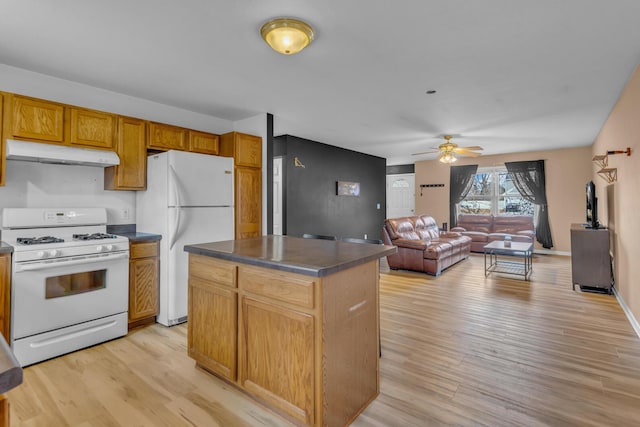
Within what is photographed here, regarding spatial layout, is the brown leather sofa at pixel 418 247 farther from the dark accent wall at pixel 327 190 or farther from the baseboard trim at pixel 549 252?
the baseboard trim at pixel 549 252

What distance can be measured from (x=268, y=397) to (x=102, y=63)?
2.98m

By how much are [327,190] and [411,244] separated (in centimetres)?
216

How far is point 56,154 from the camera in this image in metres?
2.77

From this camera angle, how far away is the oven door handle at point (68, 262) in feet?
7.89

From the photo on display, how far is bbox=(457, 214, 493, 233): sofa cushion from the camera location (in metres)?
7.72

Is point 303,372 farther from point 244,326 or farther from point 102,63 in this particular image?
point 102,63

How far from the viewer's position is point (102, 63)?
110 inches

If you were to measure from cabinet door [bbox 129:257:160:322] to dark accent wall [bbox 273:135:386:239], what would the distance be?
106 inches

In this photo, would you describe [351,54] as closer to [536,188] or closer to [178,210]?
[178,210]

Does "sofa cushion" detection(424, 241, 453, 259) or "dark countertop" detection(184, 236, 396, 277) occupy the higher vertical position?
"dark countertop" detection(184, 236, 396, 277)

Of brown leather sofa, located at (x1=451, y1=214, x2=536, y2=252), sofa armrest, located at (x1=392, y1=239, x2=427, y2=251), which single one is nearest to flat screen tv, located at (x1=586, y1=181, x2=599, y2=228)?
sofa armrest, located at (x1=392, y1=239, x2=427, y2=251)

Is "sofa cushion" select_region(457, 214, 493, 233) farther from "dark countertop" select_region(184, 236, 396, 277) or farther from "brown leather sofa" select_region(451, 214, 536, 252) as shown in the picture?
"dark countertop" select_region(184, 236, 396, 277)

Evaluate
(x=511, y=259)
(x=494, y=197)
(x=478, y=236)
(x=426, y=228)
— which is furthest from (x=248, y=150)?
(x=494, y=197)

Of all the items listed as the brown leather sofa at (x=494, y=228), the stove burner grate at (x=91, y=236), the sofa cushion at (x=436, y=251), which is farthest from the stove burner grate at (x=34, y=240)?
the brown leather sofa at (x=494, y=228)
